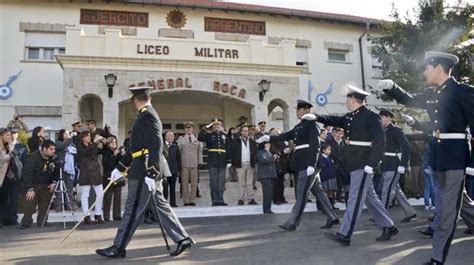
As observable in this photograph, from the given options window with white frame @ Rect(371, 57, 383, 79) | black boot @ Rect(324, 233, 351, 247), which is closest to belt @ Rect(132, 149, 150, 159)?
black boot @ Rect(324, 233, 351, 247)

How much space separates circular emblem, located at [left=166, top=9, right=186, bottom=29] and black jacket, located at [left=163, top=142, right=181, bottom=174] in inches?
357

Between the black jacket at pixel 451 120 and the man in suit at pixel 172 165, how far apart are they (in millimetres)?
→ 6353

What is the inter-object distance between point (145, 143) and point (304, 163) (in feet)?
9.37

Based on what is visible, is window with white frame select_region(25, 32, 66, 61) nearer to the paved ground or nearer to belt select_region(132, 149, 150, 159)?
the paved ground

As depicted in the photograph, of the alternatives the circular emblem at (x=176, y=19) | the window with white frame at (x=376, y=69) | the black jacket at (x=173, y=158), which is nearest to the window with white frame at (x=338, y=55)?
the window with white frame at (x=376, y=69)

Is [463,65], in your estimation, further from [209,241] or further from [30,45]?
Result: [30,45]

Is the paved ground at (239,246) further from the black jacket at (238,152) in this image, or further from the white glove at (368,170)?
the black jacket at (238,152)

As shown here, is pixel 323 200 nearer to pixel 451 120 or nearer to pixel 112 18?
pixel 451 120

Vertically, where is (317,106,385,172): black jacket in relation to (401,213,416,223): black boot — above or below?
above

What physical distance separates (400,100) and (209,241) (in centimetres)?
323

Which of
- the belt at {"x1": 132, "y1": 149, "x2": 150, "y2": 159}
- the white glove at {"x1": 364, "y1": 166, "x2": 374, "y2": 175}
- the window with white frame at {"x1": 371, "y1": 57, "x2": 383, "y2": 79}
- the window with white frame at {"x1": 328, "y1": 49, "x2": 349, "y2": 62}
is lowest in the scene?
the white glove at {"x1": 364, "y1": 166, "x2": 374, "y2": 175}

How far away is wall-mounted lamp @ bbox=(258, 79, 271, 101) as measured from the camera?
15.3 meters

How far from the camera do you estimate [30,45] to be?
55.5ft

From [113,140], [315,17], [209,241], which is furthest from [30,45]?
[209,241]
